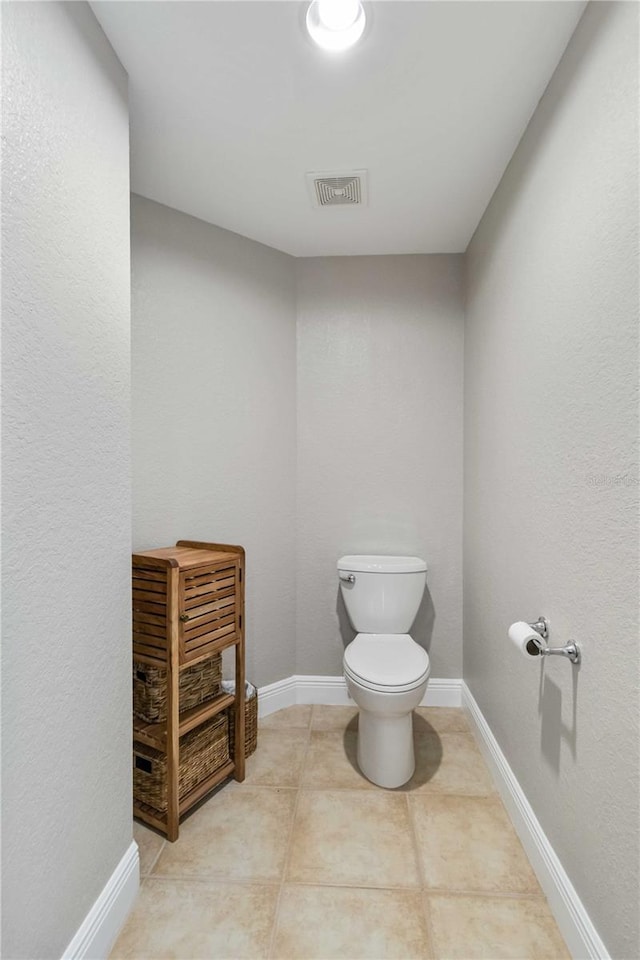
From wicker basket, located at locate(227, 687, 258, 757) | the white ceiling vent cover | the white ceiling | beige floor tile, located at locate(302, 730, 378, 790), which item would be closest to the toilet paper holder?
beige floor tile, located at locate(302, 730, 378, 790)

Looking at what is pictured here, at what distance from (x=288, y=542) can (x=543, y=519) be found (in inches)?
52.4

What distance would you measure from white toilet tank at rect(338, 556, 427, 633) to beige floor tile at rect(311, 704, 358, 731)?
462mm

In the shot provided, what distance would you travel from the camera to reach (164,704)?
5.00 feet

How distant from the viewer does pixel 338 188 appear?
180cm

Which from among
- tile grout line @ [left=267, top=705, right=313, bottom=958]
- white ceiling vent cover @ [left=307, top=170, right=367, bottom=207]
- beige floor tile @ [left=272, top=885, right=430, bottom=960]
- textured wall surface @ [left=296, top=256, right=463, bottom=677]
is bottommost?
tile grout line @ [left=267, top=705, right=313, bottom=958]

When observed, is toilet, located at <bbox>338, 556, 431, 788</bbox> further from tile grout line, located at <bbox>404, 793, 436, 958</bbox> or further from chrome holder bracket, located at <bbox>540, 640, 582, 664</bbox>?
chrome holder bracket, located at <bbox>540, 640, 582, 664</bbox>

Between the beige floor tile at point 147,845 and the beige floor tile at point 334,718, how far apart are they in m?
0.84

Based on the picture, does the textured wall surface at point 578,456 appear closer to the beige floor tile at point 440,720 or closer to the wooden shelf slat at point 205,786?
the beige floor tile at point 440,720

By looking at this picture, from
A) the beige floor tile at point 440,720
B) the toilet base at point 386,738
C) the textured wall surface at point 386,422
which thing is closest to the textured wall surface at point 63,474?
the toilet base at point 386,738

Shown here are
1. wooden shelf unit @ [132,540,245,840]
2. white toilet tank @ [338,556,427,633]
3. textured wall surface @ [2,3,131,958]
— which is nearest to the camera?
textured wall surface @ [2,3,131,958]

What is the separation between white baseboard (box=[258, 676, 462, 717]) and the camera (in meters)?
2.35

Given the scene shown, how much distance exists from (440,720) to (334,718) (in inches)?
20.3

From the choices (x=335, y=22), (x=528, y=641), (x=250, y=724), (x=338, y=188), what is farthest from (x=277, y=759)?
(x=335, y=22)

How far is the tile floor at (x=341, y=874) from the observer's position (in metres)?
1.17
